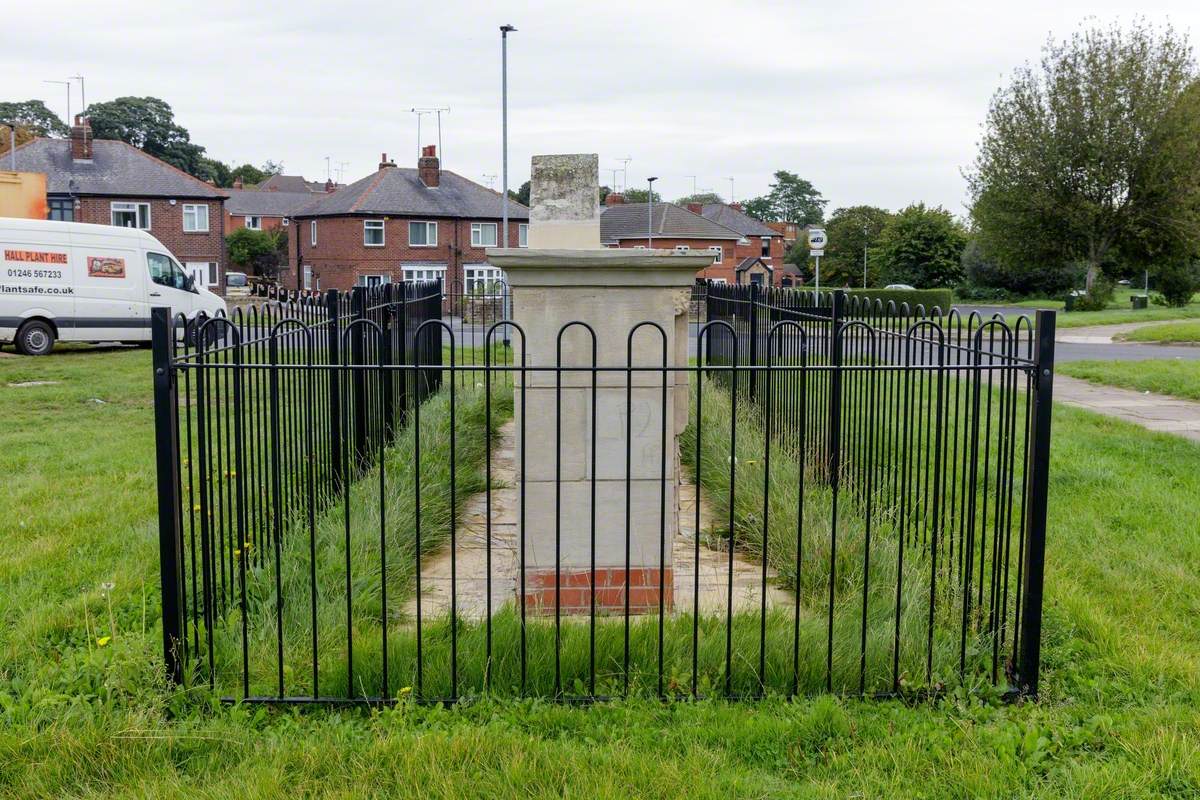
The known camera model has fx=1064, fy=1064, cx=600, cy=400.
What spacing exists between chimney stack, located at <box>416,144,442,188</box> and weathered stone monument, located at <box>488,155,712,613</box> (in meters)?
42.2

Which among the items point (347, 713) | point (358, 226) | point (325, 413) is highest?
point (358, 226)

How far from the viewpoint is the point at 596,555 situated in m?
4.77

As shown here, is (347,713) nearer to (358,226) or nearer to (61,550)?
(61,550)

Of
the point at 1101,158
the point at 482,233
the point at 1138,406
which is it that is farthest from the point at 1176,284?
the point at 1138,406

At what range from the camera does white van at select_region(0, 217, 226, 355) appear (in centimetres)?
1827

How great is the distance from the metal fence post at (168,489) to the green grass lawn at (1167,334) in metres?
22.6

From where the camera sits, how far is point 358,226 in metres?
44.1

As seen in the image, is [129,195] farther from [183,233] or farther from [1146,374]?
[1146,374]

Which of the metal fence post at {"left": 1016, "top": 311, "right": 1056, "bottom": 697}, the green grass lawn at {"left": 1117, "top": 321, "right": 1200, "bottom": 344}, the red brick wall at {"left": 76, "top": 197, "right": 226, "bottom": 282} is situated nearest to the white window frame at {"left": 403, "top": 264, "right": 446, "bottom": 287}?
the red brick wall at {"left": 76, "top": 197, "right": 226, "bottom": 282}

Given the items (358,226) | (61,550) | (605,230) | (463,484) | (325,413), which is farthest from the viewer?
(605,230)

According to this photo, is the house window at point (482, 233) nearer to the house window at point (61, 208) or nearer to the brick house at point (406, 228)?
the brick house at point (406, 228)

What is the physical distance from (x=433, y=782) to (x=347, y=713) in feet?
2.29

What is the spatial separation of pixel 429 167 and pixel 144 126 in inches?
1708

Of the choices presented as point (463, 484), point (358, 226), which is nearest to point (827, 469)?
point (463, 484)
